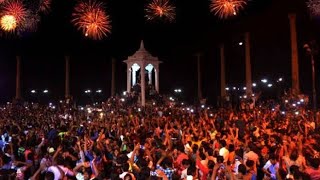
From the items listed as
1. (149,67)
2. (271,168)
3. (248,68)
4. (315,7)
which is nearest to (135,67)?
(149,67)

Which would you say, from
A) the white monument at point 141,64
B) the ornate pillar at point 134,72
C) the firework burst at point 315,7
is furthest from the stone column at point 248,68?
the firework burst at point 315,7

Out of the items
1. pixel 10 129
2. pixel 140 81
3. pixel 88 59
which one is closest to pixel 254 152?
pixel 10 129

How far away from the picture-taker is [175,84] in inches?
2596

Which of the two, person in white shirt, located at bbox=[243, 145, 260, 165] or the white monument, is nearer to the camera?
person in white shirt, located at bbox=[243, 145, 260, 165]

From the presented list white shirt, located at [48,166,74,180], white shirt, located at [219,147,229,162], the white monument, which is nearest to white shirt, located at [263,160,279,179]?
white shirt, located at [219,147,229,162]

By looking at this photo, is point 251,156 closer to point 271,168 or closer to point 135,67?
point 271,168

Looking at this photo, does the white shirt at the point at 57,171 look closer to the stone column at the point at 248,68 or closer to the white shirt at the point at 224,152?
the white shirt at the point at 224,152

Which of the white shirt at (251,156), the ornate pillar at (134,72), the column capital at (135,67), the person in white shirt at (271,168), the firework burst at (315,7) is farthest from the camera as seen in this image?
the ornate pillar at (134,72)

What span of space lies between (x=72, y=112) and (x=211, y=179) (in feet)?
67.2

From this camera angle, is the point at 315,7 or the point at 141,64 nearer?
the point at 315,7

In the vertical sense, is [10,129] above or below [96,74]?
below

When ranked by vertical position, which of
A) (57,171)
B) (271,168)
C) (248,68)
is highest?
(248,68)

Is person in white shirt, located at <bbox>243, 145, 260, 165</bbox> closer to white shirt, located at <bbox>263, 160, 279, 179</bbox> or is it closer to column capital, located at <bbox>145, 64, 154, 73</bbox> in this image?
white shirt, located at <bbox>263, 160, 279, 179</bbox>

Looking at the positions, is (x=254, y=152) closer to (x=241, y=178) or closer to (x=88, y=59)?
(x=241, y=178)
